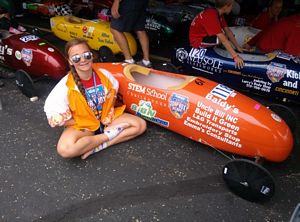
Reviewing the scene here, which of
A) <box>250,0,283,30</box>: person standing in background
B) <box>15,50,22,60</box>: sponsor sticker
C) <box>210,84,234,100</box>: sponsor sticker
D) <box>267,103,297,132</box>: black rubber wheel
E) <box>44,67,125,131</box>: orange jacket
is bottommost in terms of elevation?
<box>15,50,22,60</box>: sponsor sticker

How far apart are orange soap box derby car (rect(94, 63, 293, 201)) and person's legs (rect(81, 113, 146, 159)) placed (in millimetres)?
108

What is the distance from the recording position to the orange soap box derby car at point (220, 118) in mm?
2736

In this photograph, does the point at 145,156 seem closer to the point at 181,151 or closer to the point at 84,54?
the point at 181,151

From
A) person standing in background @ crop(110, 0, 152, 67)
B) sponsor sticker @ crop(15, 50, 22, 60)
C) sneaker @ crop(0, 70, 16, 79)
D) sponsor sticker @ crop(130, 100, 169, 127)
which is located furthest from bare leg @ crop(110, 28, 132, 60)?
sponsor sticker @ crop(130, 100, 169, 127)

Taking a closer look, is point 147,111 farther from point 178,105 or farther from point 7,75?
point 7,75

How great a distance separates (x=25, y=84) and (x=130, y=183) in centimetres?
213

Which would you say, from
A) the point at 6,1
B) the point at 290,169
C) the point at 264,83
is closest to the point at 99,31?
the point at 6,1

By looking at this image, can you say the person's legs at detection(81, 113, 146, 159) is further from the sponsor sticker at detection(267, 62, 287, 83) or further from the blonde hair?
the sponsor sticker at detection(267, 62, 287, 83)

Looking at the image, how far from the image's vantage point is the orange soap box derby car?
108 inches

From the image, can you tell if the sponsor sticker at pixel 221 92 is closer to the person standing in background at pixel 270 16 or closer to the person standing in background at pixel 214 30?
the person standing in background at pixel 214 30

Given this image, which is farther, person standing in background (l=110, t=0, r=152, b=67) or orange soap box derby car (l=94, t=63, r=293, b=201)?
person standing in background (l=110, t=0, r=152, b=67)

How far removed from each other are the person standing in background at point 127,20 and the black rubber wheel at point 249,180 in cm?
279

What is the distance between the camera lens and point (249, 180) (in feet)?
8.79

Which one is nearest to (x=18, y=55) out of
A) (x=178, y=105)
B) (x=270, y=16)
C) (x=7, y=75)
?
(x=7, y=75)
